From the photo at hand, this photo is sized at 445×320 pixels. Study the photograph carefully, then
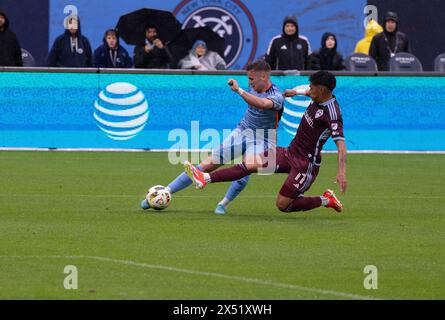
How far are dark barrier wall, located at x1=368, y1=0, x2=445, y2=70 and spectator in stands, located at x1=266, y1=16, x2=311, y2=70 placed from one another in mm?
6328

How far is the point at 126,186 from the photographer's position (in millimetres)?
17609

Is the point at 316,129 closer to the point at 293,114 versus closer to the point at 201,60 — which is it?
the point at 293,114

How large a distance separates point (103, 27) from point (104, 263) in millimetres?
19587

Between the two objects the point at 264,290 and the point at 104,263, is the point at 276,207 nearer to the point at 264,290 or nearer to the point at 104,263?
the point at 104,263

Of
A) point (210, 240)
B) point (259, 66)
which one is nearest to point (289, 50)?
point (259, 66)

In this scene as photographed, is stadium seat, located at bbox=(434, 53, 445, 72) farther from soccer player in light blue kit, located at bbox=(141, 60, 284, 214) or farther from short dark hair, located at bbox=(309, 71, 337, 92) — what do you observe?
short dark hair, located at bbox=(309, 71, 337, 92)

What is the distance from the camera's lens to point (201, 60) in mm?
25047

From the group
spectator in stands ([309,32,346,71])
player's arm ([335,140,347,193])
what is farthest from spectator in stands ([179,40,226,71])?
player's arm ([335,140,347,193])

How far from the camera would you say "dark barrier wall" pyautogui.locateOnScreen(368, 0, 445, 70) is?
101 feet

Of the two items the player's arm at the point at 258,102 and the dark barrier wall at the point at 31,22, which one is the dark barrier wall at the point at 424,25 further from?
the player's arm at the point at 258,102

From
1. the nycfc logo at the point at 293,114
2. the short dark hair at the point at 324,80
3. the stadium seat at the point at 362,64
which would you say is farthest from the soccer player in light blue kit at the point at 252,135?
the stadium seat at the point at 362,64

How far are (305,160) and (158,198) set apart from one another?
1.77 meters

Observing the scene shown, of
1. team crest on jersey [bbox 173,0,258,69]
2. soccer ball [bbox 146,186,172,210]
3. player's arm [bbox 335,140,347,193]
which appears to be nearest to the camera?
player's arm [bbox 335,140,347,193]

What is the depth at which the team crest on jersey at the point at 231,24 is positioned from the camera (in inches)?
1169
